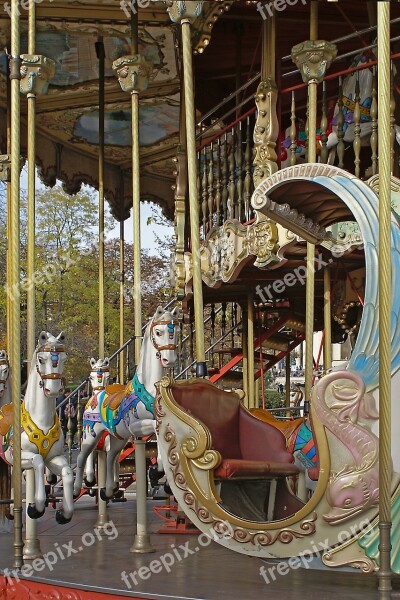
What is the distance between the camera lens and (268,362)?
15023 millimetres

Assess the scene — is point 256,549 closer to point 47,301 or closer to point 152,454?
point 152,454

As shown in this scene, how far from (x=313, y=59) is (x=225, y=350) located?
581 centimetres

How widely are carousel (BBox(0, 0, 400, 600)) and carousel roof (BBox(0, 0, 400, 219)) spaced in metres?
0.05

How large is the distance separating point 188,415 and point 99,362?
15.1ft

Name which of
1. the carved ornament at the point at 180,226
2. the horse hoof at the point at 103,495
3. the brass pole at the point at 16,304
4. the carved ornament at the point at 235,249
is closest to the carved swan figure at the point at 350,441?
the brass pole at the point at 16,304

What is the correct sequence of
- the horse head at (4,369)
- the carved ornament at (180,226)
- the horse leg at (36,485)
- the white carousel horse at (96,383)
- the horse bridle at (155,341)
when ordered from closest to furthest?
the horse leg at (36,485)
the horse bridle at (155,341)
the horse head at (4,369)
the white carousel horse at (96,383)
the carved ornament at (180,226)

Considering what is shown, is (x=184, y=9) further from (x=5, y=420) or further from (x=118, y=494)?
(x=118, y=494)

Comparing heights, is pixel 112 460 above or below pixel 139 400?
below

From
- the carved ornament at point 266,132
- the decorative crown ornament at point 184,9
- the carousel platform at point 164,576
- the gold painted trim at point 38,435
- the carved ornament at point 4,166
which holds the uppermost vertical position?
the decorative crown ornament at point 184,9

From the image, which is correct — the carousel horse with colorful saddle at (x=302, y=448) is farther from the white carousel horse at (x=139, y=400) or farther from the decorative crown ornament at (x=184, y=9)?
the decorative crown ornament at (x=184, y=9)

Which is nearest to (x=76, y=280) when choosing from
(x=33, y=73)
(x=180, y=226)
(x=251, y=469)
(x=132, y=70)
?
(x=180, y=226)

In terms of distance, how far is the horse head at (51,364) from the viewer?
24.6 feet

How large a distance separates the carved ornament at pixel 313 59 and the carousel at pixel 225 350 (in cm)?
2

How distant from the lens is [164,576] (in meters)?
5.97
